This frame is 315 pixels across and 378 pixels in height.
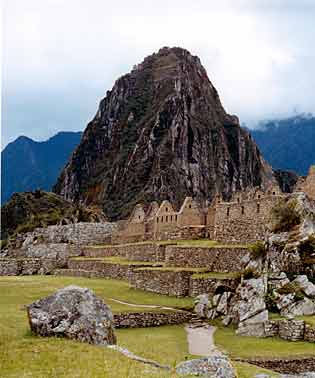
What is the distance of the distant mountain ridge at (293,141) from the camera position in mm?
139625

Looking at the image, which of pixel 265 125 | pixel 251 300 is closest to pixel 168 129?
pixel 265 125

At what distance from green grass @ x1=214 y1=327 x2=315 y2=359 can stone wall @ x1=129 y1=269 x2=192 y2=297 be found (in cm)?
727

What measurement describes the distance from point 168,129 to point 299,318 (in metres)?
176

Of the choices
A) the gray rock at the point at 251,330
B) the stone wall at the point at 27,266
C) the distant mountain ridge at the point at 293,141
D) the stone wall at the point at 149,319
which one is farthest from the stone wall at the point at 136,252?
the distant mountain ridge at the point at 293,141

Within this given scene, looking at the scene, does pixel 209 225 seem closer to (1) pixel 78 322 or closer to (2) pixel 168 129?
(1) pixel 78 322

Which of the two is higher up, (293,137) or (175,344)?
(293,137)

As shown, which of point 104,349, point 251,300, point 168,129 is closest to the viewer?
point 104,349

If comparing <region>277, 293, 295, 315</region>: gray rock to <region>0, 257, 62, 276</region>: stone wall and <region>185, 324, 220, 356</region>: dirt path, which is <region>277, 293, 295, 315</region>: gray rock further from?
<region>0, 257, 62, 276</region>: stone wall

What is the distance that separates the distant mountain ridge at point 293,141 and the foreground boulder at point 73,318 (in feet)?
393

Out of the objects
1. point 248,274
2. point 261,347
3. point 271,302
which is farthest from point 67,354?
point 248,274

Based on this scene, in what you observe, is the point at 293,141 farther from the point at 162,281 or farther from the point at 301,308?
the point at 301,308

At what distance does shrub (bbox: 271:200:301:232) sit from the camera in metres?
29.7

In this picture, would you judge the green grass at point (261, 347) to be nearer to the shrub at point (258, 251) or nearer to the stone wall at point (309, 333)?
the stone wall at point (309, 333)

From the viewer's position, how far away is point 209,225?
4134cm
